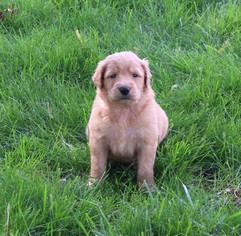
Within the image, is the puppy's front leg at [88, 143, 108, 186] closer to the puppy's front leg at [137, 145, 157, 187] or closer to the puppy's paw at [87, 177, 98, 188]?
the puppy's paw at [87, 177, 98, 188]

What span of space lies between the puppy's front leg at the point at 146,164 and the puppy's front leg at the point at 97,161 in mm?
Result: 239

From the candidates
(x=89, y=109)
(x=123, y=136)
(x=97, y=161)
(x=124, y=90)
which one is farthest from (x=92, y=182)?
(x=89, y=109)

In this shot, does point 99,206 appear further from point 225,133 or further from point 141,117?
point 225,133

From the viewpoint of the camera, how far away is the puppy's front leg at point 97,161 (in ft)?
11.6

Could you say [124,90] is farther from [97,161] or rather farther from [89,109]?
[89,109]

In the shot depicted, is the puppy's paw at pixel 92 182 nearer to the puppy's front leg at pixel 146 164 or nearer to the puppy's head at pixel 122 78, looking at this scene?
the puppy's front leg at pixel 146 164

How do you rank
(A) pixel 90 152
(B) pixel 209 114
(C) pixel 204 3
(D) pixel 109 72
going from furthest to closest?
(C) pixel 204 3 → (B) pixel 209 114 → (A) pixel 90 152 → (D) pixel 109 72

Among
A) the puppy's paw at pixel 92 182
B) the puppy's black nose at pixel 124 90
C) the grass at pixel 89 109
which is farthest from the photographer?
the puppy's paw at pixel 92 182

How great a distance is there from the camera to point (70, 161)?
12.5 feet

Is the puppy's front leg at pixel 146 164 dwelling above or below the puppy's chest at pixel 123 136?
below

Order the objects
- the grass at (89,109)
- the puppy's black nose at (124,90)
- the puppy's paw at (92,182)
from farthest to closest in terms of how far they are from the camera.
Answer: the puppy's paw at (92,182), the puppy's black nose at (124,90), the grass at (89,109)

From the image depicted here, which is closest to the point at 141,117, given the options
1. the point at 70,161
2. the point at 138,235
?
the point at 70,161

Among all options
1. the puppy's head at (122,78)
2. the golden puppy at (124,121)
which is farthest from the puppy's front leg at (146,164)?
the puppy's head at (122,78)

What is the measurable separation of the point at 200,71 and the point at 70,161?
1554mm
